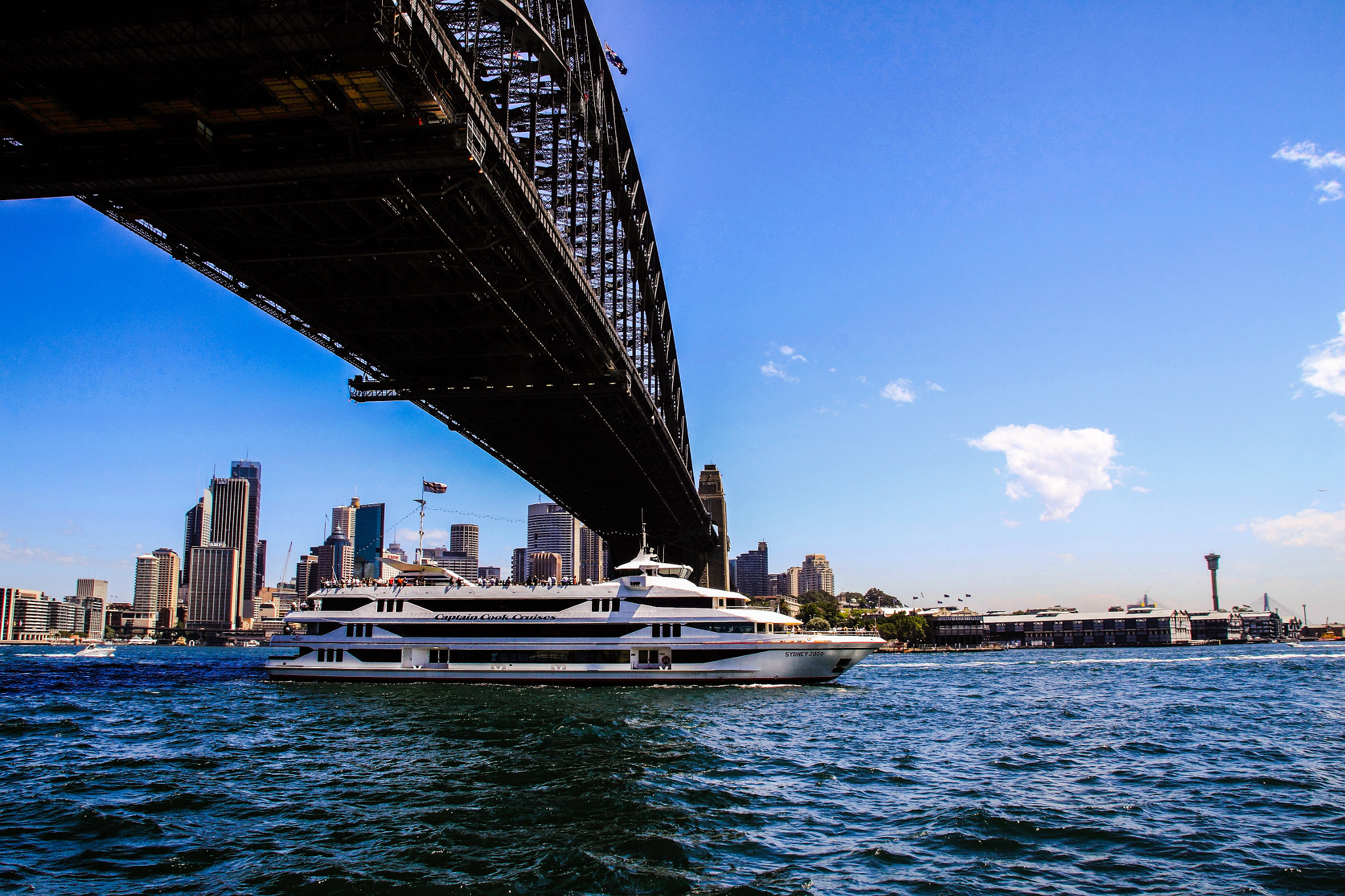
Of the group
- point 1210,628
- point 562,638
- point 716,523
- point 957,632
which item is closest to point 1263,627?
point 1210,628

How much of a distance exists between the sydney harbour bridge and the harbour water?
16938mm

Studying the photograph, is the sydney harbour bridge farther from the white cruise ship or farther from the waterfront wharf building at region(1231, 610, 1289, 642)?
the waterfront wharf building at region(1231, 610, 1289, 642)

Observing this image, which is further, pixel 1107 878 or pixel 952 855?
pixel 952 855

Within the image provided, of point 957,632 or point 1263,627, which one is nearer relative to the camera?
point 957,632

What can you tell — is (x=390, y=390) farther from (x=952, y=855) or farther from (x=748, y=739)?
(x=952, y=855)

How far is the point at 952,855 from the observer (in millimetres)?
13094

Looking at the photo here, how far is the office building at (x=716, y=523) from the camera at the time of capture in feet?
414

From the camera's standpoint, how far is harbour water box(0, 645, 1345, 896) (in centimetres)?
1193

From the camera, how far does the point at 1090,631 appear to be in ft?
510

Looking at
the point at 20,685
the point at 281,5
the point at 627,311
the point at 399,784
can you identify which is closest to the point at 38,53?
the point at 281,5

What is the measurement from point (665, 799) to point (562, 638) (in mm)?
27380

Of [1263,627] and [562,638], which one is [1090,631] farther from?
[562,638]

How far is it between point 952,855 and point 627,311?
178 feet

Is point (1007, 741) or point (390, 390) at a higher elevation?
point (390, 390)
